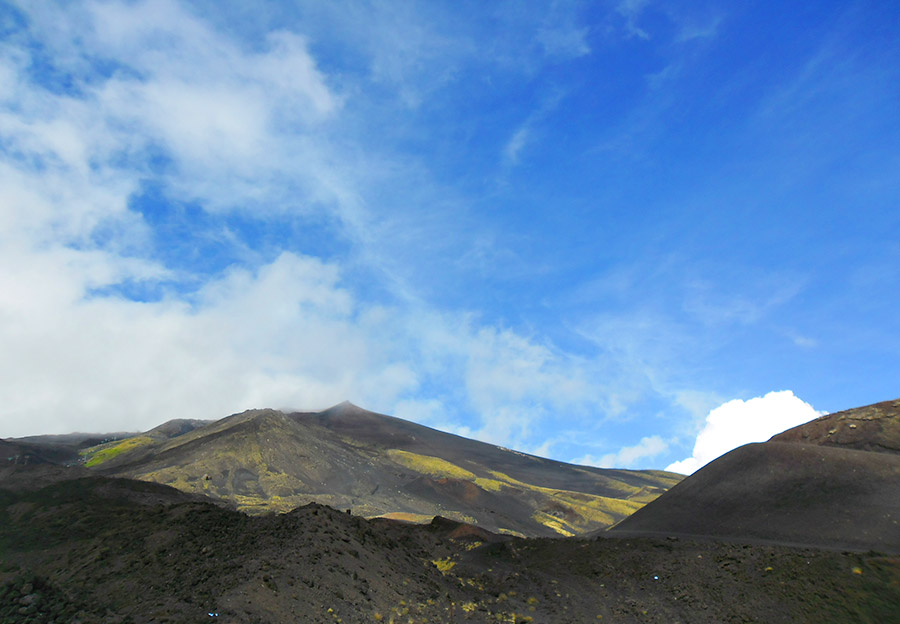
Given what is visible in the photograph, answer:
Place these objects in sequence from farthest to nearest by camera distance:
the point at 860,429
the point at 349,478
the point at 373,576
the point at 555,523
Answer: the point at 555,523
the point at 349,478
the point at 860,429
the point at 373,576

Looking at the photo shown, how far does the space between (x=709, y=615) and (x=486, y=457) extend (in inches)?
5318

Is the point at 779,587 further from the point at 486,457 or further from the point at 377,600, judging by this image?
the point at 486,457

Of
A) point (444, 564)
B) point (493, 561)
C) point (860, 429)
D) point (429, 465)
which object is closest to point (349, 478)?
point (429, 465)

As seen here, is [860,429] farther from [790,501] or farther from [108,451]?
[108,451]

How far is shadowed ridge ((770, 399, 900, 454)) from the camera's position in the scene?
34931mm

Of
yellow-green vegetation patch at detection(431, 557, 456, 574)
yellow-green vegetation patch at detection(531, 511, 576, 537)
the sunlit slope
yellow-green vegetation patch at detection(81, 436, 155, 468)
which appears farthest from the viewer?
yellow-green vegetation patch at detection(81, 436, 155, 468)

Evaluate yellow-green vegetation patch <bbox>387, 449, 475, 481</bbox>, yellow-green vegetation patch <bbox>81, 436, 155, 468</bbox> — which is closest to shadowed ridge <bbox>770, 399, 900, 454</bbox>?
yellow-green vegetation patch <bbox>387, 449, 475, 481</bbox>

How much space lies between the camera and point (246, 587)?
15602 millimetres

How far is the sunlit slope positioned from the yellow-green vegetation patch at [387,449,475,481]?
0.24 metres

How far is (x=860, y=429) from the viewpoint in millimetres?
36438

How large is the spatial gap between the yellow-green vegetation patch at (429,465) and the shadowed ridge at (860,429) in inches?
2988

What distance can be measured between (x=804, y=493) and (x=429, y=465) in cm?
8761

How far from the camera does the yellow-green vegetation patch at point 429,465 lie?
359ft

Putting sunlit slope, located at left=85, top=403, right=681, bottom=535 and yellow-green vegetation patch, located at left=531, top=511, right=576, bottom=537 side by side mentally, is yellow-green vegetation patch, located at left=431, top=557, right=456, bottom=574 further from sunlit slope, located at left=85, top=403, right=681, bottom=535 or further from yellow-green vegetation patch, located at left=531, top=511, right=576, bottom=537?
yellow-green vegetation patch, located at left=531, top=511, right=576, bottom=537
